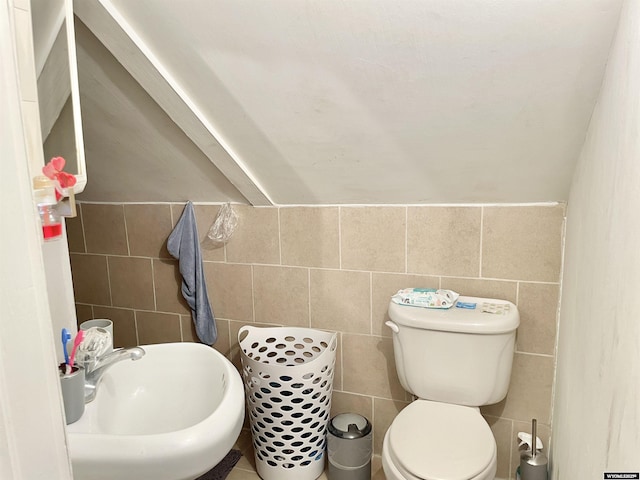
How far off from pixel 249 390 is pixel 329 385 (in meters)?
0.32

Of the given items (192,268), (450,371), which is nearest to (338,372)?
(450,371)

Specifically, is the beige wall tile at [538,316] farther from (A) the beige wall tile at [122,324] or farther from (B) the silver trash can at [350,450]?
(A) the beige wall tile at [122,324]

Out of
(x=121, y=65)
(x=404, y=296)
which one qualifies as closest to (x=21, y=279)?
(x=121, y=65)

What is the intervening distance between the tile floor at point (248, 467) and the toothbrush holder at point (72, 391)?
3.73ft

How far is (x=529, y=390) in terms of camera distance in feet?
6.05

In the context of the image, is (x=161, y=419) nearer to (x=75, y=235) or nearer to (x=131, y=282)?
(x=131, y=282)

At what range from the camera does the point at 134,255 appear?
2348 millimetres

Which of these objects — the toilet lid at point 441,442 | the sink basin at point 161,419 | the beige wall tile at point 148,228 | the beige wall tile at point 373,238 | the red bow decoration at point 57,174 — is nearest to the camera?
the red bow decoration at point 57,174

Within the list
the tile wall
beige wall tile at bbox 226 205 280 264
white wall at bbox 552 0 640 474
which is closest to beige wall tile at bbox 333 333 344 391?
the tile wall

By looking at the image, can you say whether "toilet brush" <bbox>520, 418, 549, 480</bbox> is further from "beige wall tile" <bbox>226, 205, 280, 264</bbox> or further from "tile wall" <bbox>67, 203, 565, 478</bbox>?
"beige wall tile" <bbox>226, 205, 280, 264</bbox>

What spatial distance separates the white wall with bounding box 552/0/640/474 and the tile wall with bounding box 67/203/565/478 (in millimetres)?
312

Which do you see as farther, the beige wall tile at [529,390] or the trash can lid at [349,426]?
the trash can lid at [349,426]

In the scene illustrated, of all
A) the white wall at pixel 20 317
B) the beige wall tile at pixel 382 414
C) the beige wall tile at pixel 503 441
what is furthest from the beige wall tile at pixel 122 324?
the white wall at pixel 20 317

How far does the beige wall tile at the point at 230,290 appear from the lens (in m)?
2.17
